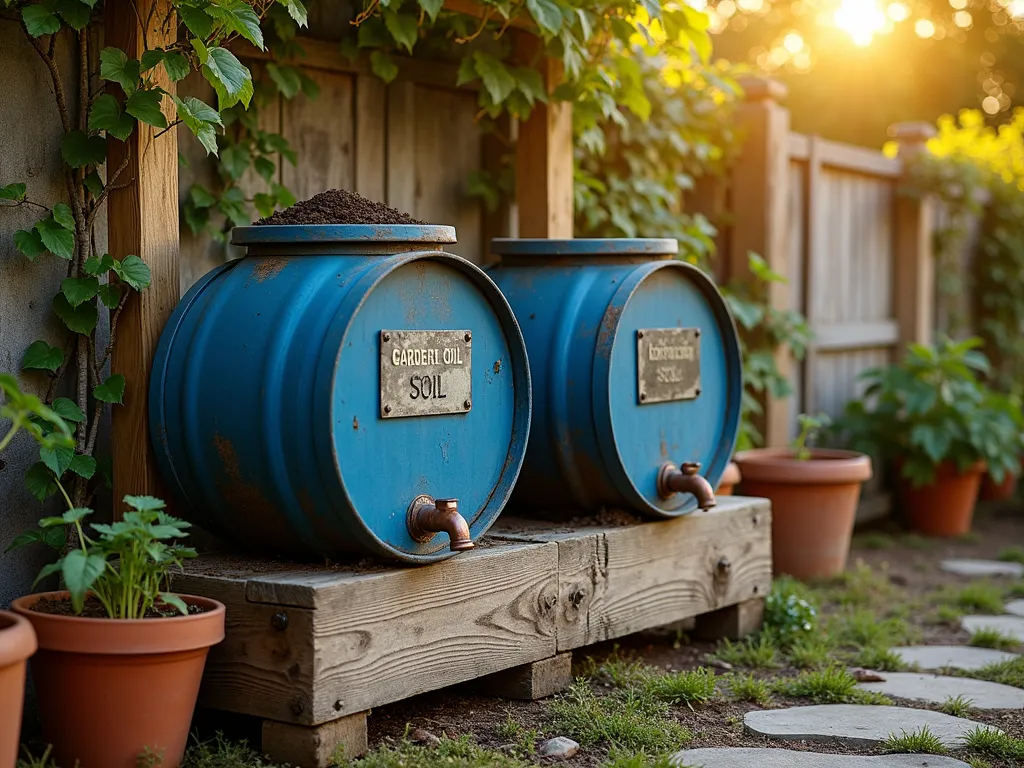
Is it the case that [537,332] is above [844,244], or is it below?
below

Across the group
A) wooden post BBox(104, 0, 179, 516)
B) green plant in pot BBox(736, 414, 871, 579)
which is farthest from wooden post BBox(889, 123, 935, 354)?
wooden post BBox(104, 0, 179, 516)

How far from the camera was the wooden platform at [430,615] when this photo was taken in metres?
2.75

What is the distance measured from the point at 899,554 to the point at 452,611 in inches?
144

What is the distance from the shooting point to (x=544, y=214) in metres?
4.18

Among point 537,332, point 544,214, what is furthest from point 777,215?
point 537,332

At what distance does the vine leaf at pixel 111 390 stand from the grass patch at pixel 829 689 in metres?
1.90

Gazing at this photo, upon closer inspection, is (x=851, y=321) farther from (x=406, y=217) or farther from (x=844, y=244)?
(x=406, y=217)

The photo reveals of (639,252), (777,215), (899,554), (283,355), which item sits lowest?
(899,554)

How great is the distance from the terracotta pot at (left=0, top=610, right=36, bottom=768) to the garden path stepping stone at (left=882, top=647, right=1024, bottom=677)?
2.51m

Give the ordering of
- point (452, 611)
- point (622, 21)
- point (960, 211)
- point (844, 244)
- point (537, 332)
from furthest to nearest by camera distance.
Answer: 1. point (960, 211)
2. point (844, 244)
3. point (622, 21)
4. point (537, 332)
5. point (452, 611)

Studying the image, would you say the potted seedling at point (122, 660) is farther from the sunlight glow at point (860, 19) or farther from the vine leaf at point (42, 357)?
the sunlight glow at point (860, 19)

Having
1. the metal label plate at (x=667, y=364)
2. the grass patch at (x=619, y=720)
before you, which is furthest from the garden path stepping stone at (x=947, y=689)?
the metal label plate at (x=667, y=364)

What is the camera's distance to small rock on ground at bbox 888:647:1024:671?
13.1 feet

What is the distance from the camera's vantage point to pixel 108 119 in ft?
9.47
